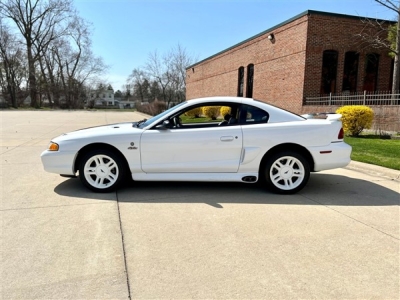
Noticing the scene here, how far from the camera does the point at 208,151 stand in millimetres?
4832

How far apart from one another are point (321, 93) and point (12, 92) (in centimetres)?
6252

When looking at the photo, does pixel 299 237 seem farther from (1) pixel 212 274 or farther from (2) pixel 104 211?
(2) pixel 104 211

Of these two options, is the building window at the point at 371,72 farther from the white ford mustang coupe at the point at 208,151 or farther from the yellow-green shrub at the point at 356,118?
the white ford mustang coupe at the point at 208,151

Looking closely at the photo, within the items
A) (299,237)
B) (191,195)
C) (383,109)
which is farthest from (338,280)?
(383,109)

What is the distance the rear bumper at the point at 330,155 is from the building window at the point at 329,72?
12.8m

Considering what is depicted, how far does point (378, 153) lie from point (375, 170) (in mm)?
1893

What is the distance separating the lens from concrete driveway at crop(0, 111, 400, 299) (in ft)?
8.21

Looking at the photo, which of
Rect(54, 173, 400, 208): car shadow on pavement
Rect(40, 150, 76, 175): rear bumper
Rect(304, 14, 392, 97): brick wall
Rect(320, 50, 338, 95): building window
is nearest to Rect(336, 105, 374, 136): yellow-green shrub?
Rect(304, 14, 392, 97): brick wall

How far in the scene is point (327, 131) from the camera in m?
4.96

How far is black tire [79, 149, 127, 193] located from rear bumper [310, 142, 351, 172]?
10.2 ft

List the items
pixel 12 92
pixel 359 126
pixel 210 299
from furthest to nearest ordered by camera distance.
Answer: pixel 12 92 → pixel 359 126 → pixel 210 299

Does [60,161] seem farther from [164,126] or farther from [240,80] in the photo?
[240,80]

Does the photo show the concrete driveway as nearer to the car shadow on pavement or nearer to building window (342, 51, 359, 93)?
the car shadow on pavement

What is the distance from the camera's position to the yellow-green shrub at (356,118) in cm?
1135
